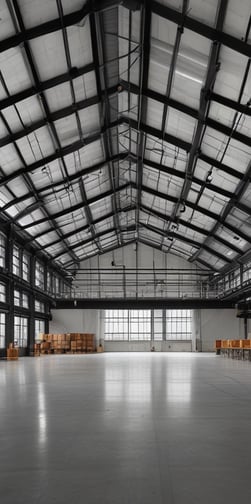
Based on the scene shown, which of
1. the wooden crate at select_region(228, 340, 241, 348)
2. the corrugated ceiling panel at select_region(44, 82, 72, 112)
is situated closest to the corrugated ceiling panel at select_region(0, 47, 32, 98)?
the corrugated ceiling panel at select_region(44, 82, 72, 112)

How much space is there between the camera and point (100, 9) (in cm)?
1636

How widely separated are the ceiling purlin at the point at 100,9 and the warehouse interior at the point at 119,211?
1.5 inches

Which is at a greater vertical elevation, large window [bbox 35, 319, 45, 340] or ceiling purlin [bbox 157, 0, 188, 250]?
ceiling purlin [bbox 157, 0, 188, 250]

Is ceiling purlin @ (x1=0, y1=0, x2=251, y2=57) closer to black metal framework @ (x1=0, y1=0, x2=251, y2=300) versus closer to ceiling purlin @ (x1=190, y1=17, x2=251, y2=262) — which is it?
black metal framework @ (x1=0, y1=0, x2=251, y2=300)

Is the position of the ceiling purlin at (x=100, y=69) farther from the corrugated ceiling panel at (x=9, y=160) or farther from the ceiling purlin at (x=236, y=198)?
the ceiling purlin at (x=236, y=198)

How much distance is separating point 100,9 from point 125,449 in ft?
49.0

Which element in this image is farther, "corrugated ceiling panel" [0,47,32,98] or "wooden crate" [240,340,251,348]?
"wooden crate" [240,340,251,348]

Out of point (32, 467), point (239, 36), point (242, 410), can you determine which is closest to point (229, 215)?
point (239, 36)

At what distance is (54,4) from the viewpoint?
15891 millimetres

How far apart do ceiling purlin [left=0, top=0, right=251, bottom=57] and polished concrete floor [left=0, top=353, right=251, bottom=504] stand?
11535 millimetres

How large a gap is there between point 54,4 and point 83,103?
20.7ft

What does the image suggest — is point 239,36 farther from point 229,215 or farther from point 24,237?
point 24,237

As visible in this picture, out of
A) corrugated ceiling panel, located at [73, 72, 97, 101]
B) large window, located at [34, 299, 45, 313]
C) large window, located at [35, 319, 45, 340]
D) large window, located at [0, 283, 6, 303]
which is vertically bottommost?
large window, located at [35, 319, 45, 340]

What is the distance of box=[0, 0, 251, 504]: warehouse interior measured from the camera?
4941 mm
